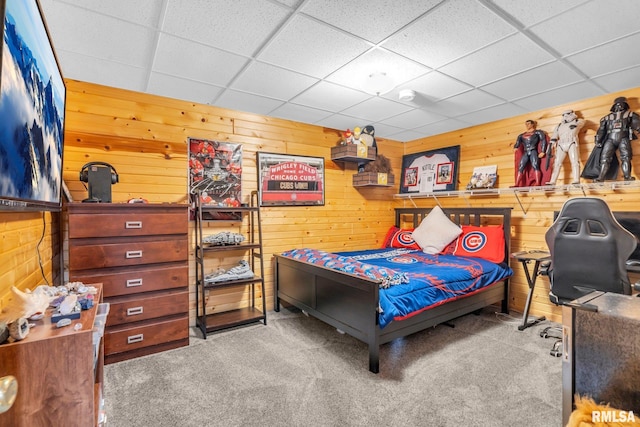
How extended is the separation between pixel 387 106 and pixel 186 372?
10.00 feet

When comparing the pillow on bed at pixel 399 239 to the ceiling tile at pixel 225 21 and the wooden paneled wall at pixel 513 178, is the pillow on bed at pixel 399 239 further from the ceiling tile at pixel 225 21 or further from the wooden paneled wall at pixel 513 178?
the ceiling tile at pixel 225 21

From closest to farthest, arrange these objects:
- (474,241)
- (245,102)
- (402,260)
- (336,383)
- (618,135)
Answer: (336,383), (618,135), (245,102), (402,260), (474,241)

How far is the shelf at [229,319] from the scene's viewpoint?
9.61 ft

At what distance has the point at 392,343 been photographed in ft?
9.18

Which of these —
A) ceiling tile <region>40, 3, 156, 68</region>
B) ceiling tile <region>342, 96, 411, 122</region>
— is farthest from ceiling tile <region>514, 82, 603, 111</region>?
ceiling tile <region>40, 3, 156, 68</region>

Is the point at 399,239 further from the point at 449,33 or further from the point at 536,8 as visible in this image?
the point at 536,8

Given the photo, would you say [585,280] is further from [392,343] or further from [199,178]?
[199,178]

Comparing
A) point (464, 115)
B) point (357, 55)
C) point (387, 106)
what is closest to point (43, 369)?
point (357, 55)

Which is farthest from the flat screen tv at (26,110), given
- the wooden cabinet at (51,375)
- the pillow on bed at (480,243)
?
the pillow on bed at (480,243)

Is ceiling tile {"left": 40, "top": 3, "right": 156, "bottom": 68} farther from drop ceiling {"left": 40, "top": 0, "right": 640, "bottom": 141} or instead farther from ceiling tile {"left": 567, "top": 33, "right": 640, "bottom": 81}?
ceiling tile {"left": 567, "top": 33, "right": 640, "bottom": 81}

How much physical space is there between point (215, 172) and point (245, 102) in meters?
0.79

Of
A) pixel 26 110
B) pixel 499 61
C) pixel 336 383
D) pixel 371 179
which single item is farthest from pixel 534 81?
pixel 26 110

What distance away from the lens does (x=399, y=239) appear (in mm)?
4379

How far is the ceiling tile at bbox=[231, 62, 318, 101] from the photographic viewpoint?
2.50 metres
